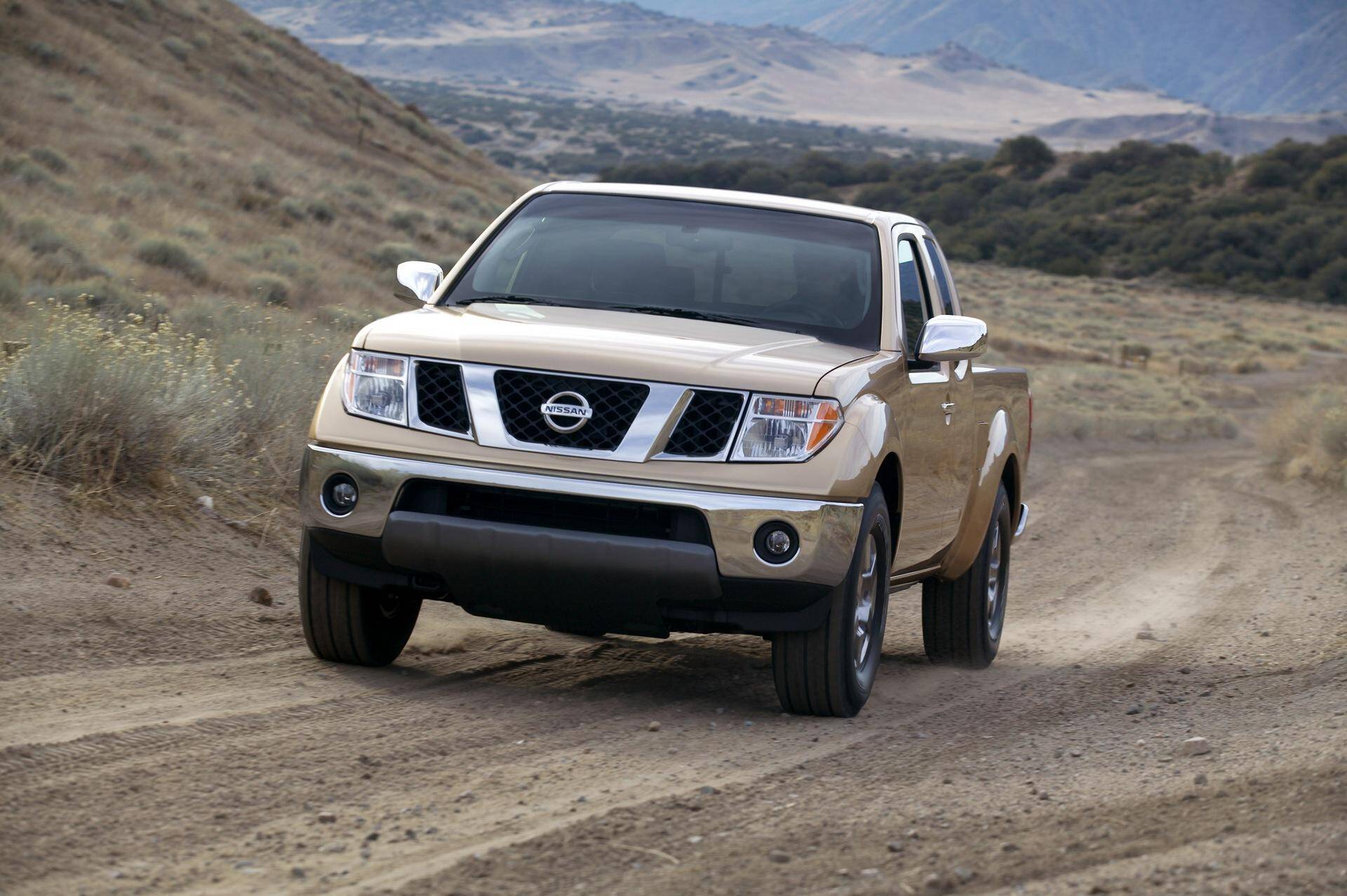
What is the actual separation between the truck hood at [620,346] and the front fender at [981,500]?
1496 mm

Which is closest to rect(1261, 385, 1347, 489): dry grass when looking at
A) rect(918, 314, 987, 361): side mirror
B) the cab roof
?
the cab roof

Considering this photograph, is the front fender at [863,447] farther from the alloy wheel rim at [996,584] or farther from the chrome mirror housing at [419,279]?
the alloy wheel rim at [996,584]

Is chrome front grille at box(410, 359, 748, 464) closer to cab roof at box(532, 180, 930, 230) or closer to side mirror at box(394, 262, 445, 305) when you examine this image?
side mirror at box(394, 262, 445, 305)

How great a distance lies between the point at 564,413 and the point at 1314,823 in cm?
248

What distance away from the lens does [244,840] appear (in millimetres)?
4109

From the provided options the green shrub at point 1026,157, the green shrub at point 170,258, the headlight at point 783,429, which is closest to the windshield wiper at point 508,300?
the headlight at point 783,429

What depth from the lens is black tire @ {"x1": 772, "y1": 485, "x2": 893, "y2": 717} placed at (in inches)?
221

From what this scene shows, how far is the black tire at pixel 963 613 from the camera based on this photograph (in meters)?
7.82

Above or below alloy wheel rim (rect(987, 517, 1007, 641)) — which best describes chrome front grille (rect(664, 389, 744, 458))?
above

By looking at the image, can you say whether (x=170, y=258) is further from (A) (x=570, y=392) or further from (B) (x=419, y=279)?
(A) (x=570, y=392)

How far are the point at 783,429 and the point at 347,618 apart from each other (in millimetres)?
1753

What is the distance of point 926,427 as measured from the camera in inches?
258

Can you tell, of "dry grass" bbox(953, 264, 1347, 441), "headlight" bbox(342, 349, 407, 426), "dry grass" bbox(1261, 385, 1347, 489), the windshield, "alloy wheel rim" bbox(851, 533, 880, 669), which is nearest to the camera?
"headlight" bbox(342, 349, 407, 426)

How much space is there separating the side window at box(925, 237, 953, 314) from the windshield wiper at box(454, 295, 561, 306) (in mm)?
1951
